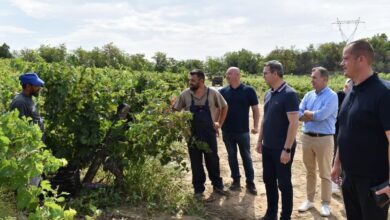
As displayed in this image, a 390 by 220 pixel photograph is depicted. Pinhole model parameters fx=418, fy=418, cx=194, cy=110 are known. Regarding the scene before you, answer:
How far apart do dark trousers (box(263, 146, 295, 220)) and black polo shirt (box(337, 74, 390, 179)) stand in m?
1.45

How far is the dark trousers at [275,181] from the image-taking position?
15.4 feet

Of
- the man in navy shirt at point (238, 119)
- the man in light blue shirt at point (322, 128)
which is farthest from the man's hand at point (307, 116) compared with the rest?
the man in navy shirt at point (238, 119)

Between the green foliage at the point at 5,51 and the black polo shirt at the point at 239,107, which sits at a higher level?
the green foliage at the point at 5,51

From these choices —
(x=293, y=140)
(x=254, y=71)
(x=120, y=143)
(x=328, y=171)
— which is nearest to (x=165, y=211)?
(x=120, y=143)

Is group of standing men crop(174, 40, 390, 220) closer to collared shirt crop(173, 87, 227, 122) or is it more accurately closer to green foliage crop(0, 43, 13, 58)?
collared shirt crop(173, 87, 227, 122)

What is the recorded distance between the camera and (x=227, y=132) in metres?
5.99

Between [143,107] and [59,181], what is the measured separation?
1.34 metres

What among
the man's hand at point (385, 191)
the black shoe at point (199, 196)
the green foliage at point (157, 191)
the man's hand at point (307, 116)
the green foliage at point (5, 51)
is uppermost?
the green foliage at point (5, 51)

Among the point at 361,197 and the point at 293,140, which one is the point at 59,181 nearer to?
the point at 293,140

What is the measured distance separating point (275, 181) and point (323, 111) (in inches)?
41.9

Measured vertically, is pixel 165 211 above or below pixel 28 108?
below

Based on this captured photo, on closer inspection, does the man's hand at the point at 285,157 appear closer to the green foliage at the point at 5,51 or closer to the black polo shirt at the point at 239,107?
the black polo shirt at the point at 239,107

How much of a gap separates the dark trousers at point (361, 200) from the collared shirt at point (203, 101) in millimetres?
2489

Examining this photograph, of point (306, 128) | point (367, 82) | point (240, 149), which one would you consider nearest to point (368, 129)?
point (367, 82)
